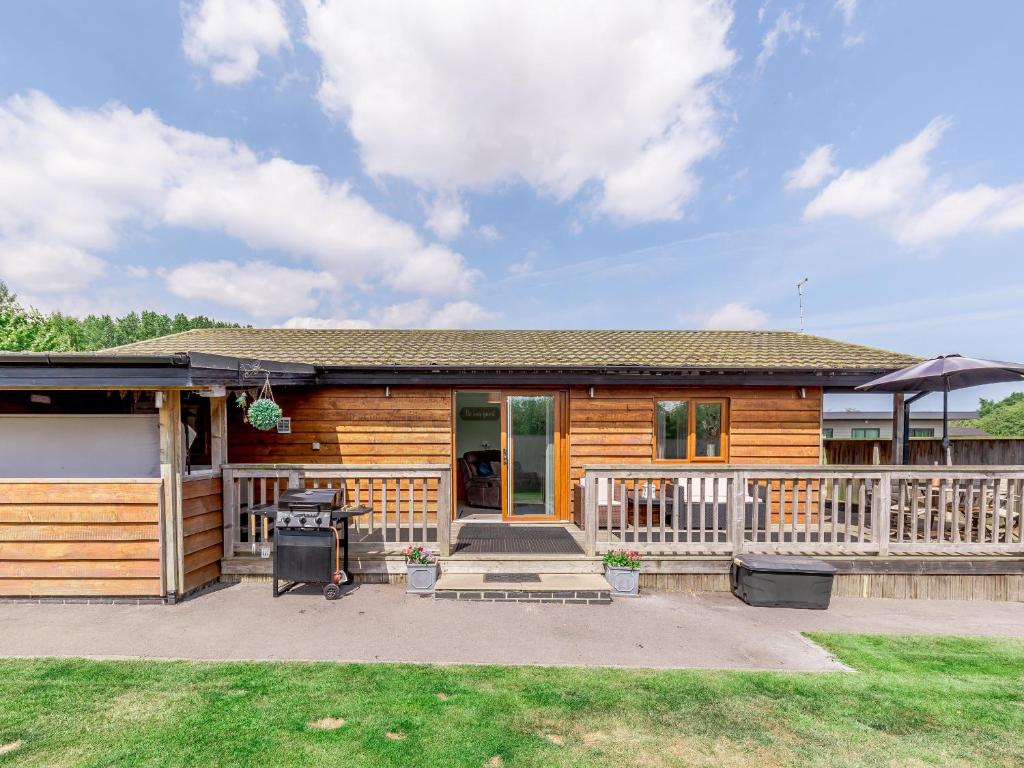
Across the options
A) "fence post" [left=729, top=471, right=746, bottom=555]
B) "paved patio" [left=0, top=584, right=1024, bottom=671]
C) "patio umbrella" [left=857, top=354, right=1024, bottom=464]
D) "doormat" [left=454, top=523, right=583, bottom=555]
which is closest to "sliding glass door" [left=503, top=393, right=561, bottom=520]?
"doormat" [left=454, top=523, right=583, bottom=555]

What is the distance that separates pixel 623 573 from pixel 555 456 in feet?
8.14

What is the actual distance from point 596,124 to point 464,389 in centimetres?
661

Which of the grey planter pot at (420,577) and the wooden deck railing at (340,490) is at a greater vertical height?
the wooden deck railing at (340,490)

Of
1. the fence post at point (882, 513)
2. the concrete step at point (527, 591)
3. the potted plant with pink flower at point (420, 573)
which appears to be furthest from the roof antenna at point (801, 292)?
the potted plant with pink flower at point (420, 573)

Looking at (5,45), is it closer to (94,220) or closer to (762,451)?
(94,220)

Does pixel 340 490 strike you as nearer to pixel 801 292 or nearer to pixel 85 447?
pixel 85 447

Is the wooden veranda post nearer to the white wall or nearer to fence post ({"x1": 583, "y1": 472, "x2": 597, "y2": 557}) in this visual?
the white wall

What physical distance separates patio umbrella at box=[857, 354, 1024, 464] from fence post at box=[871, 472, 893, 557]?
95cm

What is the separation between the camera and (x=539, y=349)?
8.23 m

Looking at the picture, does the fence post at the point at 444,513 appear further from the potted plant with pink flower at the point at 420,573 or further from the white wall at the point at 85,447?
the white wall at the point at 85,447

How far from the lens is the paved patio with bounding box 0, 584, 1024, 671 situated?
376 centimetres

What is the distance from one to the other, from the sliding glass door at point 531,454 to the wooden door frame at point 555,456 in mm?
16

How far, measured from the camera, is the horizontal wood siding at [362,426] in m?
7.16

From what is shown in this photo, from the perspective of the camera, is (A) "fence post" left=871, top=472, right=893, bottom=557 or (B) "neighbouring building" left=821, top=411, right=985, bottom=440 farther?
(B) "neighbouring building" left=821, top=411, right=985, bottom=440
